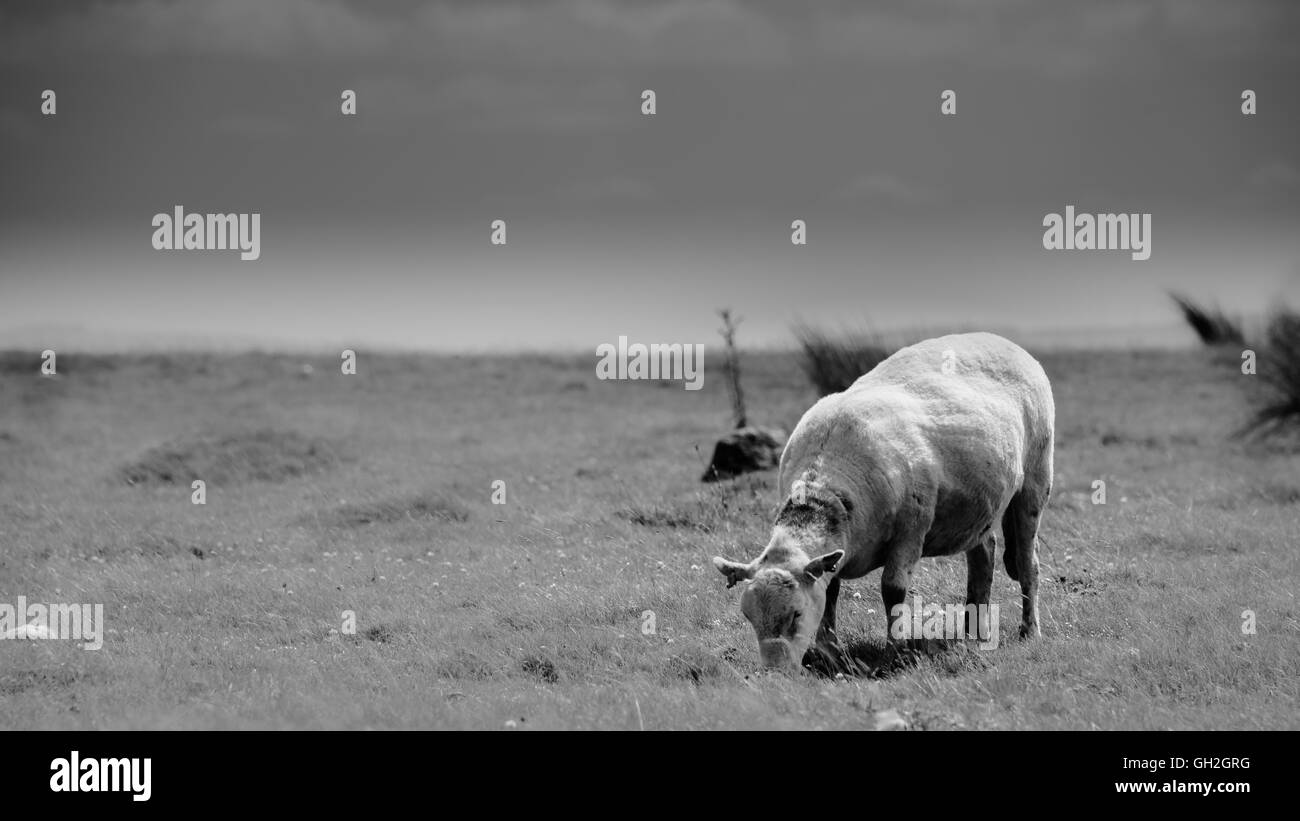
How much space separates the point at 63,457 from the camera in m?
22.3

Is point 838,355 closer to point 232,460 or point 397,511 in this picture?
point 397,511

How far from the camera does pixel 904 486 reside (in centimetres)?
959

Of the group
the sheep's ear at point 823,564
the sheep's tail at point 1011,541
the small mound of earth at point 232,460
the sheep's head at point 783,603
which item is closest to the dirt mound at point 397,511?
the small mound of earth at point 232,460

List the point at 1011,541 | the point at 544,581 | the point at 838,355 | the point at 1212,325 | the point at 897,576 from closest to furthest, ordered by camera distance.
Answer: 1. the point at 897,576
2. the point at 1011,541
3. the point at 544,581
4. the point at 838,355
5. the point at 1212,325

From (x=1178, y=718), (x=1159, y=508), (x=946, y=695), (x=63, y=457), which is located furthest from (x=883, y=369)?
(x=63, y=457)

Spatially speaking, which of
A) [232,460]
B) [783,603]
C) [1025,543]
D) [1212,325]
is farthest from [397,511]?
[1212,325]

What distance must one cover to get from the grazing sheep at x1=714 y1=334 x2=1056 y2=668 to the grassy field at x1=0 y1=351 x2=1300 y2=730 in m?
0.60

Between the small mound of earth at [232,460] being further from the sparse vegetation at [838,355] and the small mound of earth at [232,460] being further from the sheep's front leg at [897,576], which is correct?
A: the sheep's front leg at [897,576]

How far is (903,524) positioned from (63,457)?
17.8 metres

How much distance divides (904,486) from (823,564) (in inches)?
51.1

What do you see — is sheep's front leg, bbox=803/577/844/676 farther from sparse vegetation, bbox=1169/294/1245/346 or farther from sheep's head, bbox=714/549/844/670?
sparse vegetation, bbox=1169/294/1245/346

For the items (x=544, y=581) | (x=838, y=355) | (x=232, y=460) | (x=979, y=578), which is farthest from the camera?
(x=838, y=355)

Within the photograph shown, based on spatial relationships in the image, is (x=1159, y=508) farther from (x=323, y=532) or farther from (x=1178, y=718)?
(x=323, y=532)

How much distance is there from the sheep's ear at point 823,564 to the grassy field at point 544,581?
30.8 inches
